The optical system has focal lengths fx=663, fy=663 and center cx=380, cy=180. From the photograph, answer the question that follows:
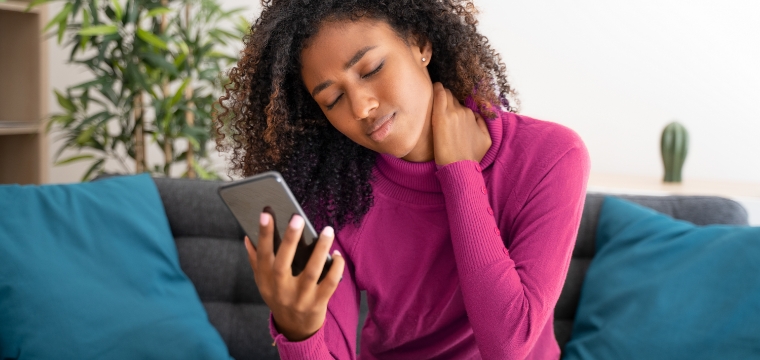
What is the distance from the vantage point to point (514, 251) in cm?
101

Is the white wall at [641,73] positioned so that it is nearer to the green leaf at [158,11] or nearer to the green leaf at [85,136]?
the green leaf at [158,11]

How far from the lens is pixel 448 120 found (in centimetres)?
104

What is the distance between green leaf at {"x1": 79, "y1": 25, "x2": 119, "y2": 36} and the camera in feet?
7.49

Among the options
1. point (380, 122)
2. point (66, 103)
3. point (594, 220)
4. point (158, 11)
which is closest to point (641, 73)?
point (594, 220)

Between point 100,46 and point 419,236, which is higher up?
point 100,46

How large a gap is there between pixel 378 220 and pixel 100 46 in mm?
1687

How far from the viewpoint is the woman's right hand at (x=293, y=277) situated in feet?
2.50

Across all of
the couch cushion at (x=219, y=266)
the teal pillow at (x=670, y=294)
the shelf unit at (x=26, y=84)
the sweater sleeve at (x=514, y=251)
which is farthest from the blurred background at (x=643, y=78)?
the shelf unit at (x=26, y=84)

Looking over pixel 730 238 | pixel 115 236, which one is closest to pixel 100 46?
pixel 115 236

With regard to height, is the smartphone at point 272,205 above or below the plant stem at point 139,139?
above

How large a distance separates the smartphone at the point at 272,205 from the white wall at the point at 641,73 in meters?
1.93

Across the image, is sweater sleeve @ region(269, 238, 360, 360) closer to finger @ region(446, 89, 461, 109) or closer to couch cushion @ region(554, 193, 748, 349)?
finger @ region(446, 89, 461, 109)

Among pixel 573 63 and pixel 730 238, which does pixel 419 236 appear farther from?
pixel 573 63

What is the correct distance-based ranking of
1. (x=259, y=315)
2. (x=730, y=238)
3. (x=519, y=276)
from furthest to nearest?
(x=259, y=315), (x=730, y=238), (x=519, y=276)
